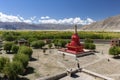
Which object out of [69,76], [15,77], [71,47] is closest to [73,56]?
[71,47]

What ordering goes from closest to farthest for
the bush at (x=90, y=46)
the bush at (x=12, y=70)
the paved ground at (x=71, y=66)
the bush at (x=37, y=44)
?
the bush at (x=12, y=70), the paved ground at (x=71, y=66), the bush at (x=90, y=46), the bush at (x=37, y=44)

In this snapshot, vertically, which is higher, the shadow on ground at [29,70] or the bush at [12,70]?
the bush at [12,70]

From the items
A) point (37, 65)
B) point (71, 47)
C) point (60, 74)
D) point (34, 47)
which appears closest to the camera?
point (60, 74)

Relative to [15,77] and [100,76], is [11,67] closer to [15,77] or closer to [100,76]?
[15,77]

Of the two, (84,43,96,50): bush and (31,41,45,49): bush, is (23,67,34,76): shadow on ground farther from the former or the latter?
(84,43,96,50): bush

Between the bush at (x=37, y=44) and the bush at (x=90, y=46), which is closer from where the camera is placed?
the bush at (x=90, y=46)

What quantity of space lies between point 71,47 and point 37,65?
1312 centimetres

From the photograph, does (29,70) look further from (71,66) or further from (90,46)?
(90,46)

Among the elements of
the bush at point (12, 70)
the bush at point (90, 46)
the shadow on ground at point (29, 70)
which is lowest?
the shadow on ground at point (29, 70)

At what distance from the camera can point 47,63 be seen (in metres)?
36.0

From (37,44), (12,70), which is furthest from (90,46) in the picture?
(12,70)

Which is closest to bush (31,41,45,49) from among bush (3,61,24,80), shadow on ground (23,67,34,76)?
shadow on ground (23,67,34,76)

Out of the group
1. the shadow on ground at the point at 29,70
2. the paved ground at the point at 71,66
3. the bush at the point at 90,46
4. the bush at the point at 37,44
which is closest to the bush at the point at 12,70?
the paved ground at the point at 71,66

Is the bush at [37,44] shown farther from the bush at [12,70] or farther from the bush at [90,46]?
the bush at [12,70]
